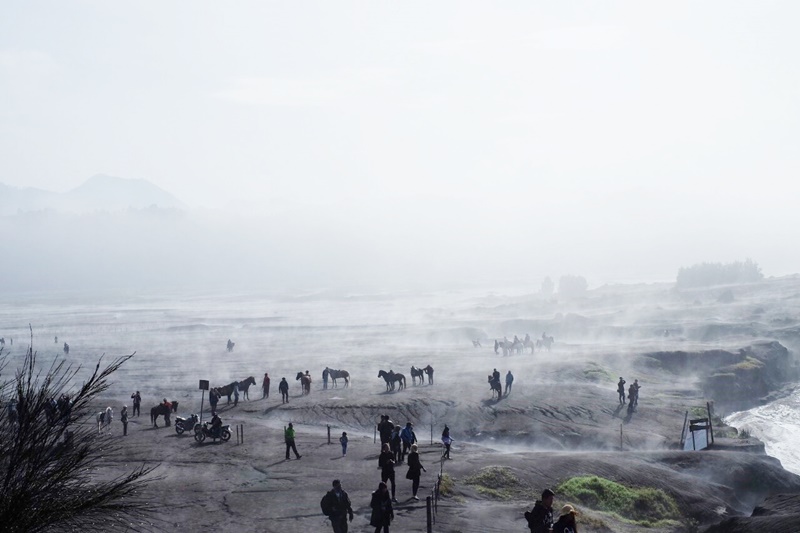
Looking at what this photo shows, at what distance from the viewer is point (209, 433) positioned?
31000 mm

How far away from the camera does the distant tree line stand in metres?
145

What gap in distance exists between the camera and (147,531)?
18.7 m

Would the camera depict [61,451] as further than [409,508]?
No

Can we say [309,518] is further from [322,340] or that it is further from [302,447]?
[322,340]

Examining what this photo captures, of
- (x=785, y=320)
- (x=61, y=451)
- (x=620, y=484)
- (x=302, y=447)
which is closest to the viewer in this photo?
(x=61, y=451)

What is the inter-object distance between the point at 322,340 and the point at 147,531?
66.1m

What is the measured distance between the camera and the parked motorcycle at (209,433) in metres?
30.9

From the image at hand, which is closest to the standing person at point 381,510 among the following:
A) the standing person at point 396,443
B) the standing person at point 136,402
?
the standing person at point 396,443

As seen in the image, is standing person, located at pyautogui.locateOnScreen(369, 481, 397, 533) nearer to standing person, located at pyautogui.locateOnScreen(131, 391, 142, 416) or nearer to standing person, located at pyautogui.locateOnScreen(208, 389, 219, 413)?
standing person, located at pyautogui.locateOnScreen(208, 389, 219, 413)

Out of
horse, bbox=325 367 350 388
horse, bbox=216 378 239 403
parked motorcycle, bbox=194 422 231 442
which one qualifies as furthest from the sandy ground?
horse, bbox=325 367 350 388

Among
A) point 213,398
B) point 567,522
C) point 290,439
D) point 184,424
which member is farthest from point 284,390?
point 567,522

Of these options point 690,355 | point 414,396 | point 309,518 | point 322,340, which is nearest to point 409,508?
point 309,518

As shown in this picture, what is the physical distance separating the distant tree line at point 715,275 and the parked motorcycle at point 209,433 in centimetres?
13012

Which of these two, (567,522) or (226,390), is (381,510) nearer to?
(567,522)
